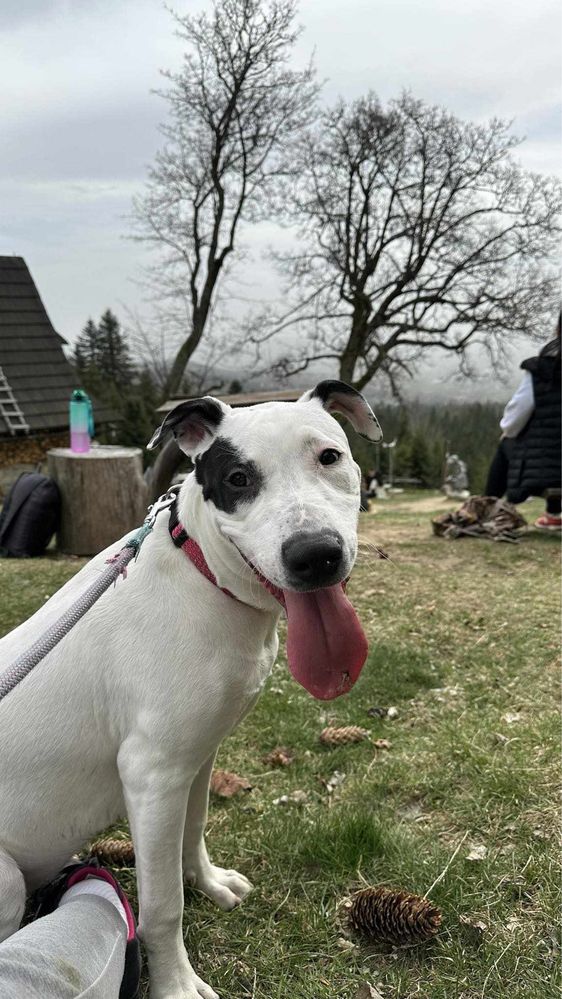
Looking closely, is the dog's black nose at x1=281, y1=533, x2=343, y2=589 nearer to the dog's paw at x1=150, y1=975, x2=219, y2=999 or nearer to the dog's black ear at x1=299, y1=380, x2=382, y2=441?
the dog's black ear at x1=299, y1=380, x2=382, y2=441

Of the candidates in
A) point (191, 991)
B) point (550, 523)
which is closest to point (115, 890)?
point (191, 991)

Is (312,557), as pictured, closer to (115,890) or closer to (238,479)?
(238,479)

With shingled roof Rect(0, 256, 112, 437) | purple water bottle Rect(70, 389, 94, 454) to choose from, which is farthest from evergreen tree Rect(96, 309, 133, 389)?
purple water bottle Rect(70, 389, 94, 454)

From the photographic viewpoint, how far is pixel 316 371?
23.8 m

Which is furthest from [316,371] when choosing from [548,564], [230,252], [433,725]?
[433,725]

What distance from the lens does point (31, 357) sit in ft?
62.5

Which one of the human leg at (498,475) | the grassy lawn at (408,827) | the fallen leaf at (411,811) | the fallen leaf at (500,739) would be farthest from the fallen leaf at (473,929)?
the human leg at (498,475)

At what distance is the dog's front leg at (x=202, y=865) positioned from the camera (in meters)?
2.28

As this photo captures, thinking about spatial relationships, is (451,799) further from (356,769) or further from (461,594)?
(461,594)

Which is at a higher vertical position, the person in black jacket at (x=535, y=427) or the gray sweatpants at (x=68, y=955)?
the person in black jacket at (x=535, y=427)

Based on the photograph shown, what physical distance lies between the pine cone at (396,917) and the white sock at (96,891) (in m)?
0.74

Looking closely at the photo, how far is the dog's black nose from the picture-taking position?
1550mm

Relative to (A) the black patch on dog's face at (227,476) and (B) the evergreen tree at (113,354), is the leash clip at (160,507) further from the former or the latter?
(B) the evergreen tree at (113,354)

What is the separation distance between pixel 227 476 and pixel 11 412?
1728 cm
